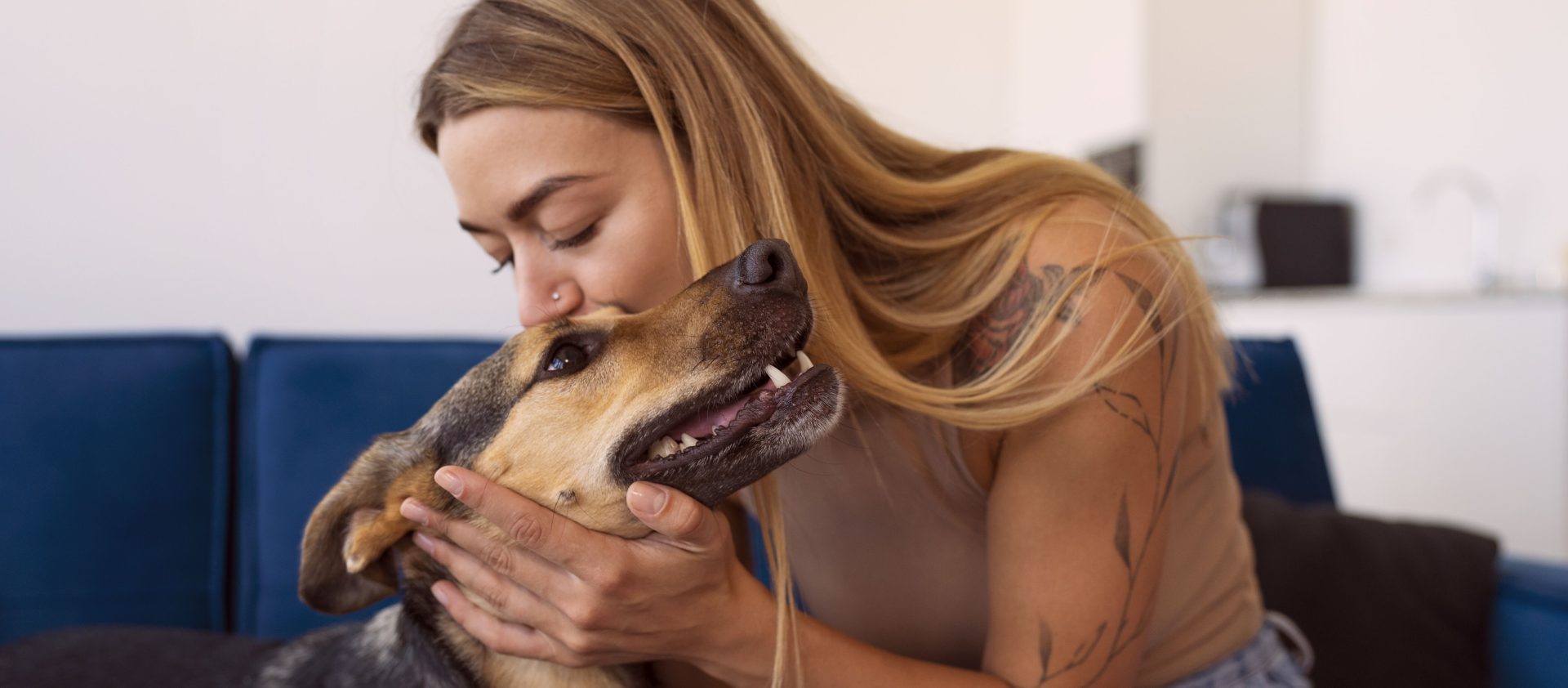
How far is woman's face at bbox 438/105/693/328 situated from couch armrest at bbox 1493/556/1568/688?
1.70m

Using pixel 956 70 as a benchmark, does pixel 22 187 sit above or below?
below

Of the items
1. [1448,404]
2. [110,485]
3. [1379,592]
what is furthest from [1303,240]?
[110,485]

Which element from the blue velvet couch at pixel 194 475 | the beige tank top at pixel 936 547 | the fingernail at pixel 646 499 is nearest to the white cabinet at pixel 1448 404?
the blue velvet couch at pixel 194 475

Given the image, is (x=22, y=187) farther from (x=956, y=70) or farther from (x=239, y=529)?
(x=956, y=70)

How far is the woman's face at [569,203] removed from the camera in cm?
121

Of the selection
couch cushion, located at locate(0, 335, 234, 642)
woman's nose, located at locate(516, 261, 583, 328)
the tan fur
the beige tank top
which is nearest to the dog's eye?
woman's nose, located at locate(516, 261, 583, 328)

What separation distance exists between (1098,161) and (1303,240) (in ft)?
3.42

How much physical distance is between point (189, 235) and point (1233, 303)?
151 inches

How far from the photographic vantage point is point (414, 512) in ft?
3.83

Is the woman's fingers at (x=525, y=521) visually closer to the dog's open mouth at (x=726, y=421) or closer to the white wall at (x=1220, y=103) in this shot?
the dog's open mouth at (x=726, y=421)

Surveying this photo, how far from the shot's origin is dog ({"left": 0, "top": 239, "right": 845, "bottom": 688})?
3.51 ft

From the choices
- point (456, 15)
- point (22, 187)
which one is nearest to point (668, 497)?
point (456, 15)

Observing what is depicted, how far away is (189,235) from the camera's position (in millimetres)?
2309

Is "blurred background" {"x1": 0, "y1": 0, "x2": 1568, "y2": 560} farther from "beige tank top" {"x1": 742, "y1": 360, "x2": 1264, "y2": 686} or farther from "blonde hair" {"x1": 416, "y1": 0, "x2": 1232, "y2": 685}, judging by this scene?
"beige tank top" {"x1": 742, "y1": 360, "x2": 1264, "y2": 686}
